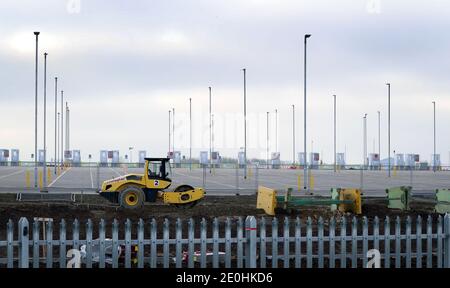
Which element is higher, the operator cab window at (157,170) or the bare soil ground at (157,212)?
the operator cab window at (157,170)

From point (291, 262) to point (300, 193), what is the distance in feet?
70.5

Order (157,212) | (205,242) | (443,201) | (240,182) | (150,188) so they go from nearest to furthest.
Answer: (205,242) < (443,201) < (157,212) < (150,188) < (240,182)

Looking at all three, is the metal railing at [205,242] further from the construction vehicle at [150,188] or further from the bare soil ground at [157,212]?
the construction vehicle at [150,188]

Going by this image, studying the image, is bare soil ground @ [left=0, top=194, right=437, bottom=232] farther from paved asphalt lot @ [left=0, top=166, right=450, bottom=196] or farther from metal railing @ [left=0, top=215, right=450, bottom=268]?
metal railing @ [left=0, top=215, right=450, bottom=268]

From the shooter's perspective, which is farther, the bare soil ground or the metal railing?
the bare soil ground

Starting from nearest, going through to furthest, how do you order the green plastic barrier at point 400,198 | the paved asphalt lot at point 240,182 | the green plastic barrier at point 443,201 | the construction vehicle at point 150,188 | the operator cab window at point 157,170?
1. the green plastic barrier at point 443,201
2. the green plastic barrier at point 400,198
3. the construction vehicle at point 150,188
4. the operator cab window at point 157,170
5. the paved asphalt lot at point 240,182

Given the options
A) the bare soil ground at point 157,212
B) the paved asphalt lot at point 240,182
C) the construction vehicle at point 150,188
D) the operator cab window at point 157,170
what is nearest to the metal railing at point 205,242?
the bare soil ground at point 157,212

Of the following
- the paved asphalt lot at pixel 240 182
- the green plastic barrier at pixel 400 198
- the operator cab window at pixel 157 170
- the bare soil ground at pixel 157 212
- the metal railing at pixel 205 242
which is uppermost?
the operator cab window at pixel 157 170

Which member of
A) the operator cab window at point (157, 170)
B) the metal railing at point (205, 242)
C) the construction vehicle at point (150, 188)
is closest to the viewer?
the metal railing at point (205, 242)

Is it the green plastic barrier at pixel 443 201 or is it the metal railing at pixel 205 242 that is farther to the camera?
the green plastic barrier at pixel 443 201

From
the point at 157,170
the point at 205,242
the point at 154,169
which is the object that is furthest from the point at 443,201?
the point at 205,242

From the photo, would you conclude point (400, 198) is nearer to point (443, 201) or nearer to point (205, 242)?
point (443, 201)

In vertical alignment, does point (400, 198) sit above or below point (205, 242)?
below

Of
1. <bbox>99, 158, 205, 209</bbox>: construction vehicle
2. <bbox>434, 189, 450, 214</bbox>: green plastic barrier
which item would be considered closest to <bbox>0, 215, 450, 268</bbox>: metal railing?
<bbox>434, 189, 450, 214</bbox>: green plastic barrier
